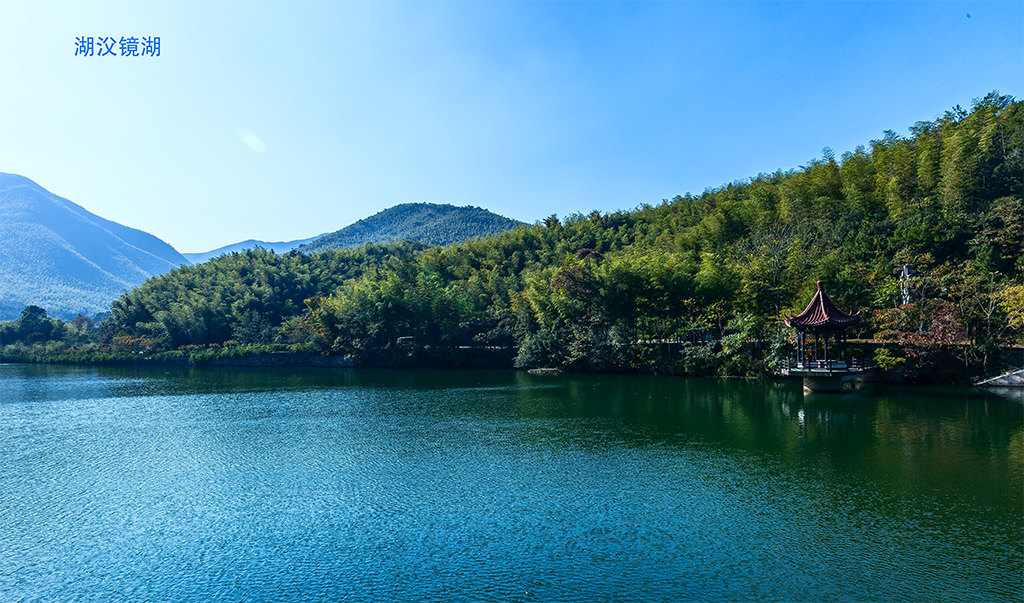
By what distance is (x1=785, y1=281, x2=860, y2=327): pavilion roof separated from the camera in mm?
21406

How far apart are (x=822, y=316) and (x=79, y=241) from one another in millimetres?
212381

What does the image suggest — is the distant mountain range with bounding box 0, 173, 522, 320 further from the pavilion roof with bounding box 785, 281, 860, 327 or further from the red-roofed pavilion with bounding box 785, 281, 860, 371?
the pavilion roof with bounding box 785, 281, 860, 327

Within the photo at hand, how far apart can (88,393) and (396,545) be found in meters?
27.7

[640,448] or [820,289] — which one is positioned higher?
[820,289]

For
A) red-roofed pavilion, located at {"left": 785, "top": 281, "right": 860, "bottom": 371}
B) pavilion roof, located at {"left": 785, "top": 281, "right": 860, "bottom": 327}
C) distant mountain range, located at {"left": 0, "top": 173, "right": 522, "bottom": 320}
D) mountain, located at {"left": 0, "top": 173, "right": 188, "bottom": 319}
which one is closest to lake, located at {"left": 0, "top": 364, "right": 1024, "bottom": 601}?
red-roofed pavilion, located at {"left": 785, "top": 281, "right": 860, "bottom": 371}

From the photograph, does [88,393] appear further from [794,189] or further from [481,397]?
[794,189]

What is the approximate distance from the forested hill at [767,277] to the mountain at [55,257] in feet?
361

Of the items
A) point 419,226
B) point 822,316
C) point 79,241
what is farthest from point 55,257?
point 822,316

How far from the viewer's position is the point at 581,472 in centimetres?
1242

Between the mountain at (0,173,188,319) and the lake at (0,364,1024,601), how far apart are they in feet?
412

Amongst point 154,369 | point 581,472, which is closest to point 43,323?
point 154,369

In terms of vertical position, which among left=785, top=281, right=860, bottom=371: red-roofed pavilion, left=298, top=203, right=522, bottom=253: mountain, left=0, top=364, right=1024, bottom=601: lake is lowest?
left=0, top=364, right=1024, bottom=601: lake

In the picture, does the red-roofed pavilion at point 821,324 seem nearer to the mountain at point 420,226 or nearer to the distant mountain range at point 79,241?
the distant mountain range at point 79,241

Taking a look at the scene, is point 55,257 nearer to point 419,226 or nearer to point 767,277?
point 419,226
